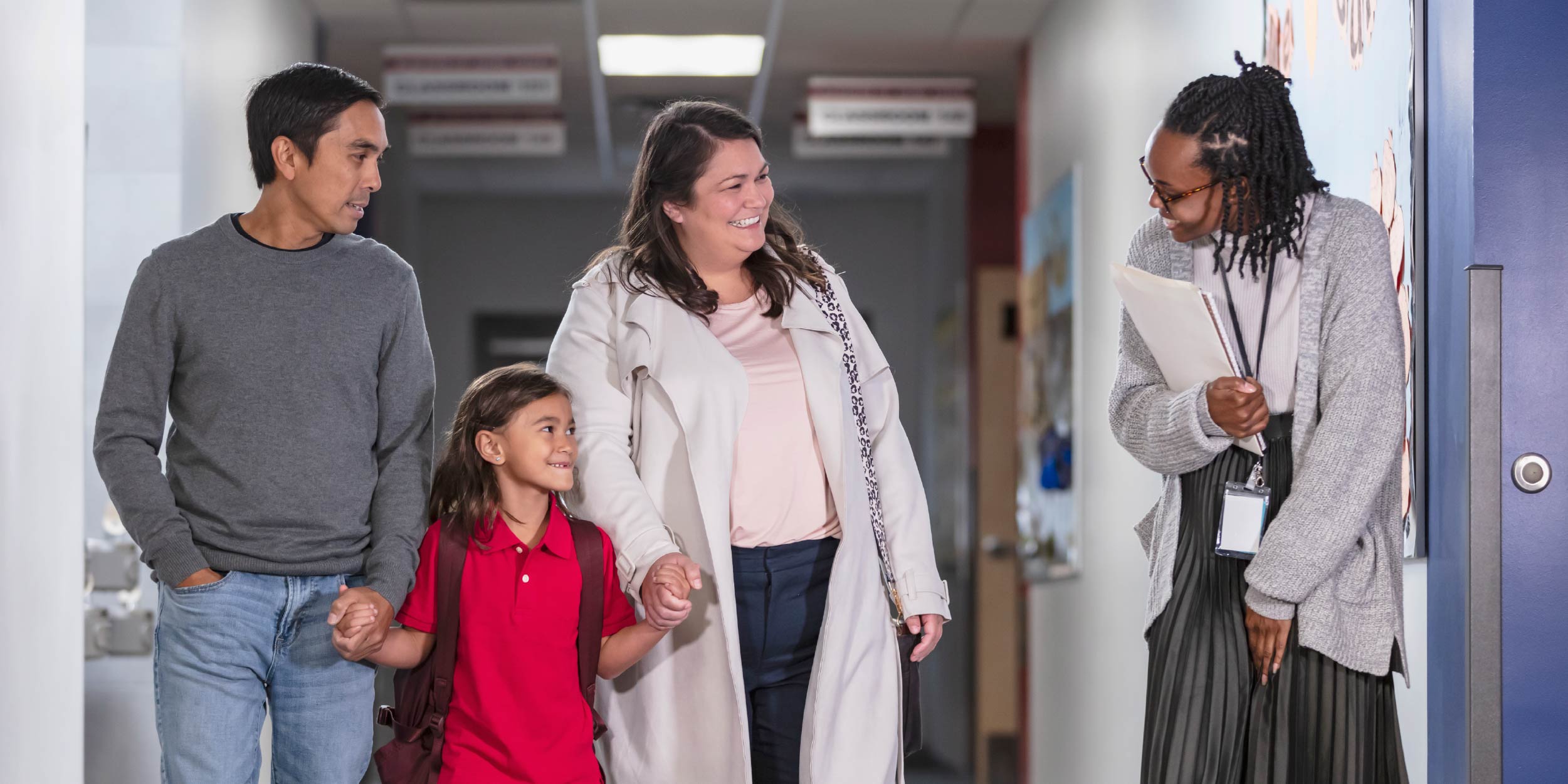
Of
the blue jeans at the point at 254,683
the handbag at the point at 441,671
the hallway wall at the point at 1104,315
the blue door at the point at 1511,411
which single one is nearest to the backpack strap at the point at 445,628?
the handbag at the point at 441,671

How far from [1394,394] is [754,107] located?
626 cm

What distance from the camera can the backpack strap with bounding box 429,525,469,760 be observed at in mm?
2164

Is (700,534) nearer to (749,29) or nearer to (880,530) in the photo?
(880,530)

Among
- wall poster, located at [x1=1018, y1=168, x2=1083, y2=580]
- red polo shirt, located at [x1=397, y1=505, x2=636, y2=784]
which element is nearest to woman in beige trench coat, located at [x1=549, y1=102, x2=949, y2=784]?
red polo shirt, located at [x1=397, y1=505, x2=636, y2=784]

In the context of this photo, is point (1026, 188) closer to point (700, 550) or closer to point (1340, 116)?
point (1340, 116)

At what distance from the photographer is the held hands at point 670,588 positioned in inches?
81.4

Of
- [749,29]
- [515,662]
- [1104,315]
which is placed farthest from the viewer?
[749,29]

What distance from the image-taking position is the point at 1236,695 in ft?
6.72

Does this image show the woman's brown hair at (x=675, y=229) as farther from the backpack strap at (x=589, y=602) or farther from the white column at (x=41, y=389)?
the white column at (x=41, y=389)

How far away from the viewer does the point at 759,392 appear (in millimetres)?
2301

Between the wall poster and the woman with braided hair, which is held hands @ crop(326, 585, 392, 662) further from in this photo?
the wall poster

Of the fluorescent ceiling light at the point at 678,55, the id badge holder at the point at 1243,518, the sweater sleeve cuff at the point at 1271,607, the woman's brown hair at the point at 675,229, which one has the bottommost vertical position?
the sweater sleeve cuff at the point at 1271,607

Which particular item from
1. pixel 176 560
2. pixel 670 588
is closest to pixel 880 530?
pixel 670 588

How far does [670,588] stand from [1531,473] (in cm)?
125
